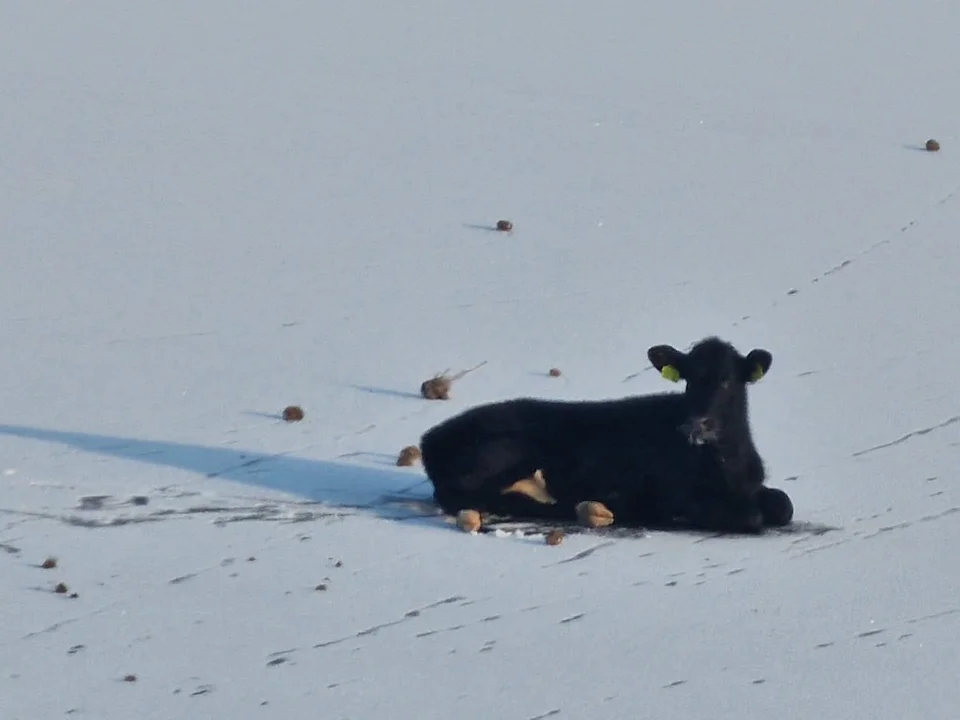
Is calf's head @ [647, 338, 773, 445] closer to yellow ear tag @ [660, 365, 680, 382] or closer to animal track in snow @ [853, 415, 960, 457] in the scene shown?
yellow ear tag @ [660, 365, 680, 382]

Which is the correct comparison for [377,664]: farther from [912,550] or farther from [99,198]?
[99,198]

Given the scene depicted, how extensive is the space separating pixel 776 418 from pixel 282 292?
3.42 m

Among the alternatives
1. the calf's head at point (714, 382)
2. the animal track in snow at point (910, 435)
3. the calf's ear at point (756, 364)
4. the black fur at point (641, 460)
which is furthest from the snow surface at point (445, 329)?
the calf's ear at point (756, 364)

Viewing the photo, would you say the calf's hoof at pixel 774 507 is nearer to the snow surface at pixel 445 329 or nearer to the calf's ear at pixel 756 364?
the snow surface at pixel 445 329

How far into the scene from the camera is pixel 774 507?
7.45 metres

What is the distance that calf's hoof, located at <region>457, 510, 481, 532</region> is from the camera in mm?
7391

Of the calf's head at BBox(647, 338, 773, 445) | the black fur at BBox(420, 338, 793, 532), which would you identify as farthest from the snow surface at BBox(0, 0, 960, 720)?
the calf's head at BBox(647, 338, 773, 445)

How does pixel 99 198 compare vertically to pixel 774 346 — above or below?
above

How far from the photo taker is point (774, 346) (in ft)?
32.6

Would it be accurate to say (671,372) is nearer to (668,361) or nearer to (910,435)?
(668,361)

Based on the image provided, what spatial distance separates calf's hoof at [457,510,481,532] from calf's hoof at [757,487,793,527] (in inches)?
47.5

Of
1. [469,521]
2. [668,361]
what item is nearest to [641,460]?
[668,361]

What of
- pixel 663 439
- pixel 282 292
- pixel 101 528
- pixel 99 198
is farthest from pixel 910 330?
pixel 99 198

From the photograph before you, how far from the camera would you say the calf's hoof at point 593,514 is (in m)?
7.45
